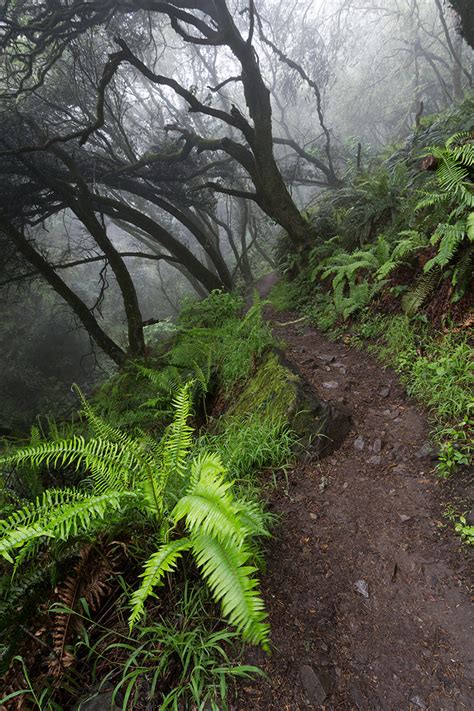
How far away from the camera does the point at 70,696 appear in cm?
147

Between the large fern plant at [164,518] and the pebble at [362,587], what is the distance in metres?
0.58

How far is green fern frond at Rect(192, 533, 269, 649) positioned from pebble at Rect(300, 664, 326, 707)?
52 centimetres

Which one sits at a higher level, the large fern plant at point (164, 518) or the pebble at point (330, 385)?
the large fern plant at point (164, 518)

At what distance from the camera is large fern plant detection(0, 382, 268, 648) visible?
4.05ft

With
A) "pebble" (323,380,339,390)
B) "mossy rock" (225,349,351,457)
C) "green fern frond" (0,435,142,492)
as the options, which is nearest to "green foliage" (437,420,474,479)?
"mossy rock" (225,349,351,457)

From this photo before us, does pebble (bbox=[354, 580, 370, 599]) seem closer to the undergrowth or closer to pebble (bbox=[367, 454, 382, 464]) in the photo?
the undergrowth

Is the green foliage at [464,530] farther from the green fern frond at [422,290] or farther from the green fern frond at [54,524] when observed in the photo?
the green fern frond at [422,290]

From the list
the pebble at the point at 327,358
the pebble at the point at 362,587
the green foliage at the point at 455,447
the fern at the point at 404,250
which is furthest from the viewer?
the pebble at the point at 327,358

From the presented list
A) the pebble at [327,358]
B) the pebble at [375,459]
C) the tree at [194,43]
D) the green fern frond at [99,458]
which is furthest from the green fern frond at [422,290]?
the tree at [194,43]

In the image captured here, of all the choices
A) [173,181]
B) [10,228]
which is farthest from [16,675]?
[173,181]

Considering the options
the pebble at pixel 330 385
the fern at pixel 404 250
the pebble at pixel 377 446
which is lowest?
the pebble at pixel 377 446

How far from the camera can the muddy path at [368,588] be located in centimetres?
152

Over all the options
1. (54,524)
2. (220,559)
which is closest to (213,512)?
(220,559)

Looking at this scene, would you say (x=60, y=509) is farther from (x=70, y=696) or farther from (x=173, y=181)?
(x=173, y=181)
